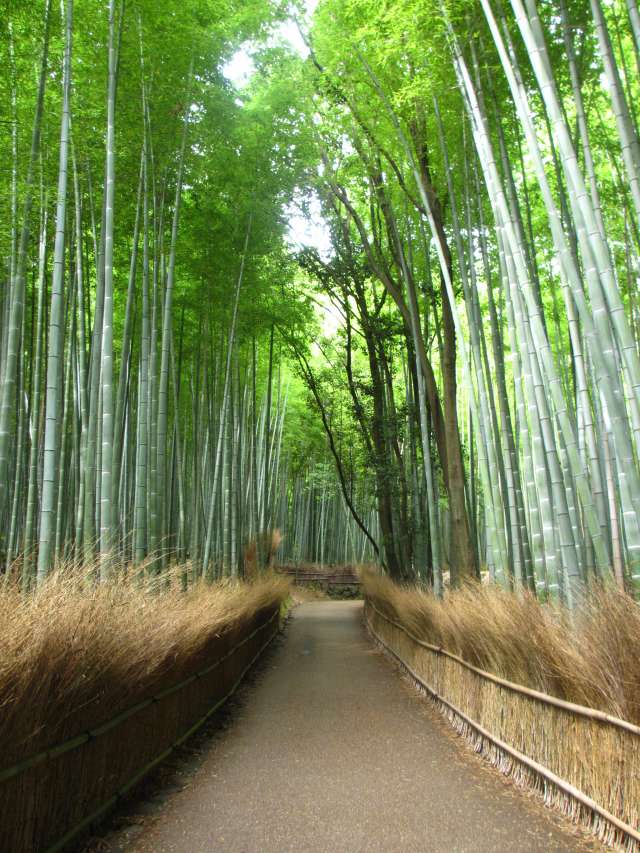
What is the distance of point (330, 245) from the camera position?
31.6 feet

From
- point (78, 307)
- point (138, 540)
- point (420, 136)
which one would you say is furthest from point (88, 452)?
point (420, 136)

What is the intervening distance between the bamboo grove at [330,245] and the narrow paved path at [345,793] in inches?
37.5

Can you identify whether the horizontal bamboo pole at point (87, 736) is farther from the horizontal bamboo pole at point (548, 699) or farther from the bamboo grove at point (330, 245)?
the horizontal bamboo pole at point (548, 699)

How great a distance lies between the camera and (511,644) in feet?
9.65

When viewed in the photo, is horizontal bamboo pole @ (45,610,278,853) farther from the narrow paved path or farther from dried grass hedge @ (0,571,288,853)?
the narrow paved path

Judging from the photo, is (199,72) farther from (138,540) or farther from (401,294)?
(138,540)

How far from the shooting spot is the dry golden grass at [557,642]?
6.56 feet

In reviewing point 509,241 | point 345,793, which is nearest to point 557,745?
point 345,793

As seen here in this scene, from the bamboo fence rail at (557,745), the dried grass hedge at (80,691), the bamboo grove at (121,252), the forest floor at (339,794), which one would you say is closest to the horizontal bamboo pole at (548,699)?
the bamboo fence rail at (557,745)

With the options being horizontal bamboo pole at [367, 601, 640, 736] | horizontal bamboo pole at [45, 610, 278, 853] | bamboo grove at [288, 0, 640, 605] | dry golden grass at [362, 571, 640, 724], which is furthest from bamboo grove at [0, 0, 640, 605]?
horizontal bamboo pole at [45, 610, 278, 853]

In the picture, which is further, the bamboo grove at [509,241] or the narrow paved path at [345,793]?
the bamboo grove at [509,241]

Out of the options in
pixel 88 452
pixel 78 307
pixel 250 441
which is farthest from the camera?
pixel 250 441

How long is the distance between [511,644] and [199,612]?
1703 mm

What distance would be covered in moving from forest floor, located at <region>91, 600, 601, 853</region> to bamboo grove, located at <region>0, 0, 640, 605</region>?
3.07 ft
